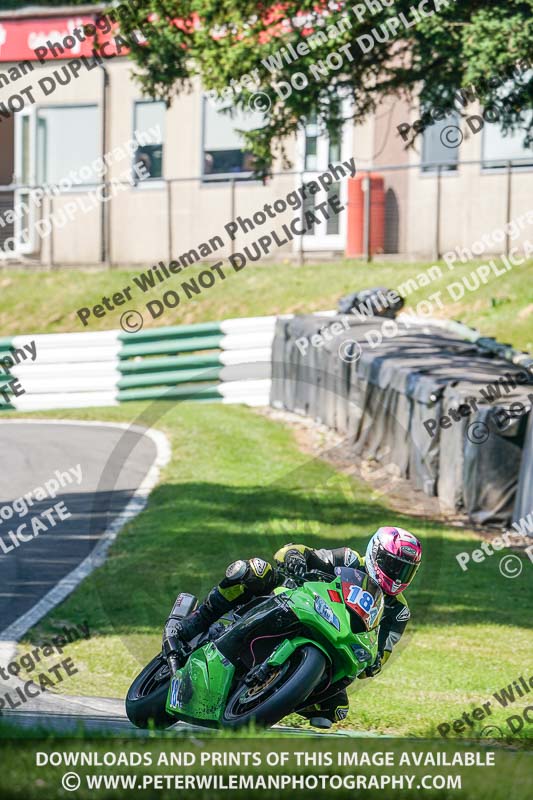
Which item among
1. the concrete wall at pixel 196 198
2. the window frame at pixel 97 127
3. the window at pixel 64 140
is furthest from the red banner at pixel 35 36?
the window at pixel 64 140

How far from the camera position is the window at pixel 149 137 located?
28.7 metres

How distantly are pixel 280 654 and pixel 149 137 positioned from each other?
24349 millimetres

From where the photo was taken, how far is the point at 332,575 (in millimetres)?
6461

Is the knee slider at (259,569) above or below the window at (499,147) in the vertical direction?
below

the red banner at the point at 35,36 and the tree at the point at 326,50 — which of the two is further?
the red banner at the point at 35,36

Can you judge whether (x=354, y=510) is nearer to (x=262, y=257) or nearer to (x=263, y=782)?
(x=263, y=782)

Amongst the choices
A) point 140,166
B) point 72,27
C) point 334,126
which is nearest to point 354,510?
point 334,126

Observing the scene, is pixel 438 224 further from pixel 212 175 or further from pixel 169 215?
pixel 169 215

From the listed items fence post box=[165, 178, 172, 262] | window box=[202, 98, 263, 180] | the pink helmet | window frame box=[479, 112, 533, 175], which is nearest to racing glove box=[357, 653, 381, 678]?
the pink helmet

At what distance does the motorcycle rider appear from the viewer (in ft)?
20.6

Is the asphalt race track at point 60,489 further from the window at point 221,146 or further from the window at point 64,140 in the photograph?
the window at point 64,140

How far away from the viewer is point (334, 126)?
15.0 meters

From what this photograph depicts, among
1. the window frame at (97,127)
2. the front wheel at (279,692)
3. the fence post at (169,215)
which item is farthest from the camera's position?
the window frame at (97,127)

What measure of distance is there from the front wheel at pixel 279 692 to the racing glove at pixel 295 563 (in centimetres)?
57
